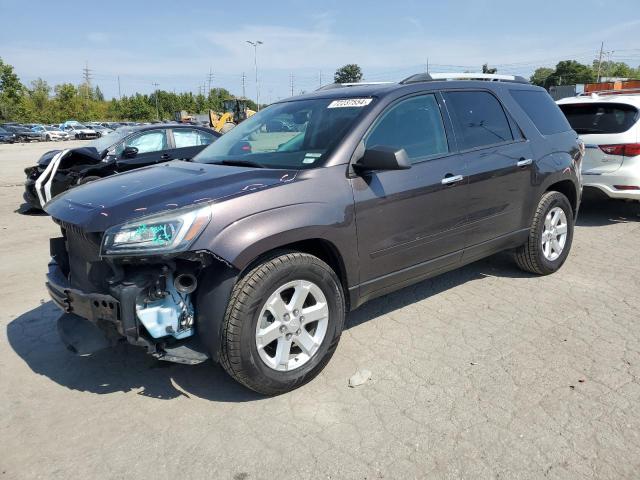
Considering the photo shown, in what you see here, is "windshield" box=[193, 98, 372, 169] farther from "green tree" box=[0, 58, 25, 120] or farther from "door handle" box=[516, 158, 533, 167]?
"green tree" box=[0, 58, 25, 120]

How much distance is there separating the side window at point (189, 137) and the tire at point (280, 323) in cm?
664

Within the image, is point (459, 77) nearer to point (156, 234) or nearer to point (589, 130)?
point (156, 234)

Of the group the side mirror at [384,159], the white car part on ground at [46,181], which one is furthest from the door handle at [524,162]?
the white car part on ground at [46,181]

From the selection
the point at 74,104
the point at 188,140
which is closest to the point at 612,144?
the point at 188,140

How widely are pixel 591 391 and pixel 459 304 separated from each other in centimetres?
151

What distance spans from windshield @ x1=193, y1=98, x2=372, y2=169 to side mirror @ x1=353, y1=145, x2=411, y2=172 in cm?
27

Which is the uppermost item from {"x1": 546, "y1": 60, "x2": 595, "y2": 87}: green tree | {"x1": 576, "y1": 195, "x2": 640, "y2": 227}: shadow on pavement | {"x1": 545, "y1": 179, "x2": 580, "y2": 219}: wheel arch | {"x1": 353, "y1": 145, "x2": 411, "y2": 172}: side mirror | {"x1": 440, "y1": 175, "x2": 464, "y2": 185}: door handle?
{"x1": 546, "y1": 60, "x2": 595, "y2": 87}: green tree

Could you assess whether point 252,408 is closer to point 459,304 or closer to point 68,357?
point 68,357

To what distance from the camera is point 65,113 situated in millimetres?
82125

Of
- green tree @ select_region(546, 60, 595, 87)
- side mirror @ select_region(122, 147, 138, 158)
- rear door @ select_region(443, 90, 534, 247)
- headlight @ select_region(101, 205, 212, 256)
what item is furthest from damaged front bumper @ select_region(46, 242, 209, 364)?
green tree @ select_region(546, 60, 595, 87)

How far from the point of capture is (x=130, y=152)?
841 centimetres

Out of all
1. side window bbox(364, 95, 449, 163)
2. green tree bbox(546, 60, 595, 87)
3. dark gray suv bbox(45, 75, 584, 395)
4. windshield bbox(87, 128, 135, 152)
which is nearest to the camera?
dark gray suv bbox(45, 75, 584, 395)

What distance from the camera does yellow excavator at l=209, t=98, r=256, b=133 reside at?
1157 inches

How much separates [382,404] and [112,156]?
7456mm
